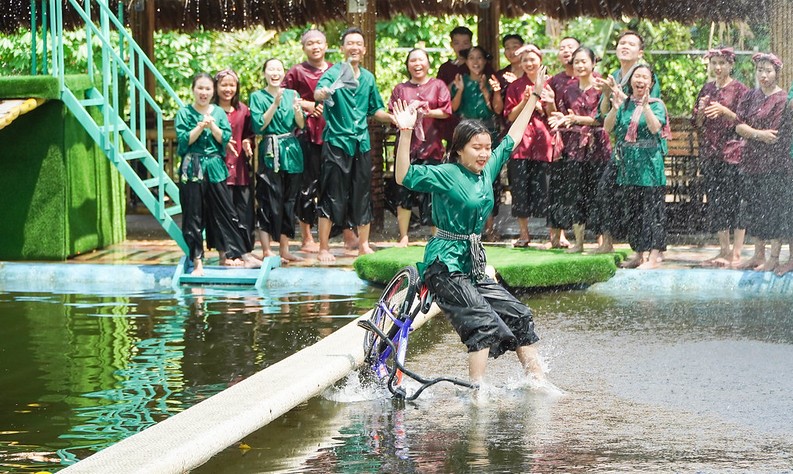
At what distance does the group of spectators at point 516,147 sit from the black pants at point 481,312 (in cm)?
383

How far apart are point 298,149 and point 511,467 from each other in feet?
21.4

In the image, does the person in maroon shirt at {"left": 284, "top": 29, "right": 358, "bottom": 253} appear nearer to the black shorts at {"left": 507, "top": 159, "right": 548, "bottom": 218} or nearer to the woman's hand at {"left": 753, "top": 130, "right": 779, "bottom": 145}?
the black shorts at {"left": 507, "top": 159, "right": 548, "bottom": 218}

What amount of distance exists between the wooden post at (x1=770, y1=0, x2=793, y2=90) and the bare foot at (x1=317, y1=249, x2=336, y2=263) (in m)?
4.44

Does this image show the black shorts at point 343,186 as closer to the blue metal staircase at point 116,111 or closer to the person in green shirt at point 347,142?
the person in green shirt at point 347,142

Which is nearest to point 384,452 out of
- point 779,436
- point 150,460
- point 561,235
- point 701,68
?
point 150,460

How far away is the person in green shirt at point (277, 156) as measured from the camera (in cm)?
1145

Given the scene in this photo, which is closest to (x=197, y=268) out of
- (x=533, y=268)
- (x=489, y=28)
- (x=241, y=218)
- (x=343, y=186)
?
(x=241, y=218)

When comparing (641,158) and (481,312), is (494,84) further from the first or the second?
(481,312)

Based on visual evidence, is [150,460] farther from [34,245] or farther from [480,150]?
[34,245]

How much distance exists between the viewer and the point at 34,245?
12172 millimetres

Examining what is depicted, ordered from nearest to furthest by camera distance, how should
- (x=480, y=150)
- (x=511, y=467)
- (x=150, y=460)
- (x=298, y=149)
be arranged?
1. (x=150, y=460)
2. (x=511, y=467)
3. (x=480, y=150)
4. (x=298, y=149)

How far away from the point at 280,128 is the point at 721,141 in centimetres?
374

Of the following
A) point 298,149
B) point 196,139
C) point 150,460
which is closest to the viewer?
point 150,460

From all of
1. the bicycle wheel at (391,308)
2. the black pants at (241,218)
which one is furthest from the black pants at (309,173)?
the bicycle wheel at (391,308)
